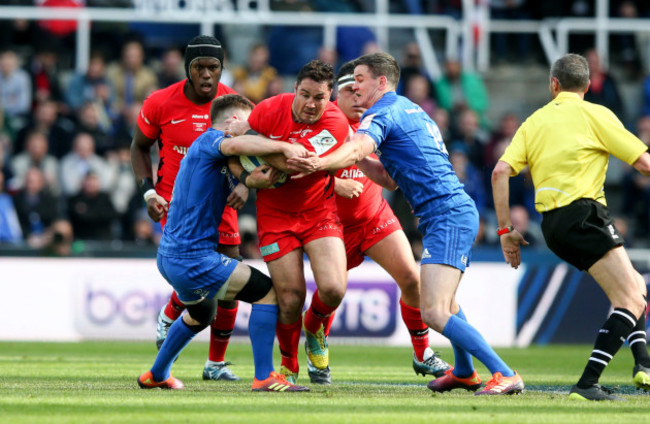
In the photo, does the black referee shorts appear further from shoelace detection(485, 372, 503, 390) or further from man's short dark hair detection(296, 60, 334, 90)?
man's short dark hair detection(296, 60, 334, 90)

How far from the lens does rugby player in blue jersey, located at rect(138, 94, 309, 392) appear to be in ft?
25.7

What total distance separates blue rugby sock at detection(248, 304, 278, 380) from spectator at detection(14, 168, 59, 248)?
8681mm

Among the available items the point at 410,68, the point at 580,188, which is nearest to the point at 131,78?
the point at 410,68

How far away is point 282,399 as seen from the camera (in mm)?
7309

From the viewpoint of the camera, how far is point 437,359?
928cm


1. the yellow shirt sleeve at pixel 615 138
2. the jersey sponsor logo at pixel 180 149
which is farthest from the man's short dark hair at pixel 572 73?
the jersey sponsor logo at pixel 180 149

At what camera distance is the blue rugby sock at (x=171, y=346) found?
810 cm

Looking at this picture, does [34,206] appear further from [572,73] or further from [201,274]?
[572,73]

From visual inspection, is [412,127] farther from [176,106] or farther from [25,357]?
[25,357]

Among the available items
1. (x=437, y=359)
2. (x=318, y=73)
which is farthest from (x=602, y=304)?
(x=318, y=73)

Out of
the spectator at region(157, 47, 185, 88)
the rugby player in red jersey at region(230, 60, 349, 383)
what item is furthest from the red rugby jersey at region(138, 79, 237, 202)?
the spectator at region(157, 47, 185, 88)

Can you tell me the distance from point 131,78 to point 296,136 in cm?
1018

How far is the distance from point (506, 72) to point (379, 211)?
12196mm

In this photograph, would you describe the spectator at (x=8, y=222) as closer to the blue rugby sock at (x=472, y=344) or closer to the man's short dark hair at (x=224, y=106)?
the man's short dark hair at (x=224, y=106)
